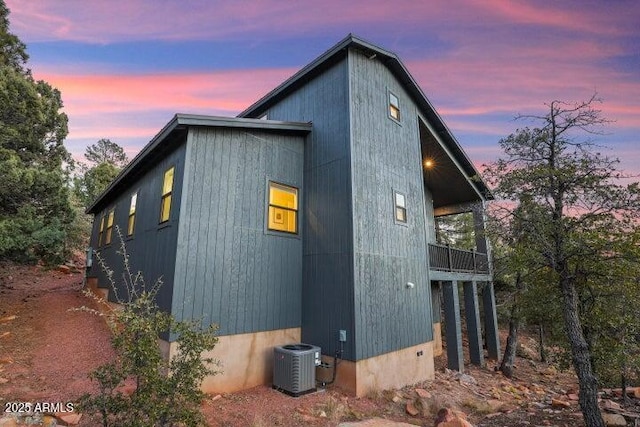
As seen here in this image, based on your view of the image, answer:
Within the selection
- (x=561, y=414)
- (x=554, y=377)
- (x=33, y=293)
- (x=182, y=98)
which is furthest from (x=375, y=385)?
(x=33, y=293)

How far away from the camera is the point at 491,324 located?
47.0 ft

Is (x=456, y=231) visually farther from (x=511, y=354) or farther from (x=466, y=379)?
(x=466, y=379)

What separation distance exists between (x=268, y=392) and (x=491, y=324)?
1182cm

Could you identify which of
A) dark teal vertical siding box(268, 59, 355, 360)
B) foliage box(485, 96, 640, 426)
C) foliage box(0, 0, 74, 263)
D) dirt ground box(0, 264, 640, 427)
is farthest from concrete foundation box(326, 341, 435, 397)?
foliage box(0, 0, 74, 263)

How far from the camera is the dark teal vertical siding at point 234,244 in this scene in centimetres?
668

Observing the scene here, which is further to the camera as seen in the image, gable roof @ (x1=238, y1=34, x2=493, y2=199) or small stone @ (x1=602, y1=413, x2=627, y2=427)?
gable roof @ (x1=238, y1=34, x2=493, y2=199)

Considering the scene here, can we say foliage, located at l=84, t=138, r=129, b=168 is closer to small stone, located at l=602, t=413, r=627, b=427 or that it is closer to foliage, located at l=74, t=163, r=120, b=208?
foliage, located at l=74, t=163, r=120, b=208

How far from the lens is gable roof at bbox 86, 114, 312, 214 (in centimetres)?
700

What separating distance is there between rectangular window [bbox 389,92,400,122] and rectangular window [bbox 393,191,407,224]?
2.65 meters

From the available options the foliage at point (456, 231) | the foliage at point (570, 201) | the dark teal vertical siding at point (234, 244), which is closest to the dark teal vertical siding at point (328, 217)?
the dark teal vertical siding at point (234, 244)

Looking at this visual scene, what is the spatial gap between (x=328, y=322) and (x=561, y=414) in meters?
6.00

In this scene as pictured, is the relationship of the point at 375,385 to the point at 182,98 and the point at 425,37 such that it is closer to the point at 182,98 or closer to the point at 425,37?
the point at 425,37

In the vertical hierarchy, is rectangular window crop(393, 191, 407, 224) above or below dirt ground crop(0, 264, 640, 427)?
above

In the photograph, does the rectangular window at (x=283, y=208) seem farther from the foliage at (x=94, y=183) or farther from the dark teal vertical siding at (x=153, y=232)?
the foliage at (x=94, y=183)
